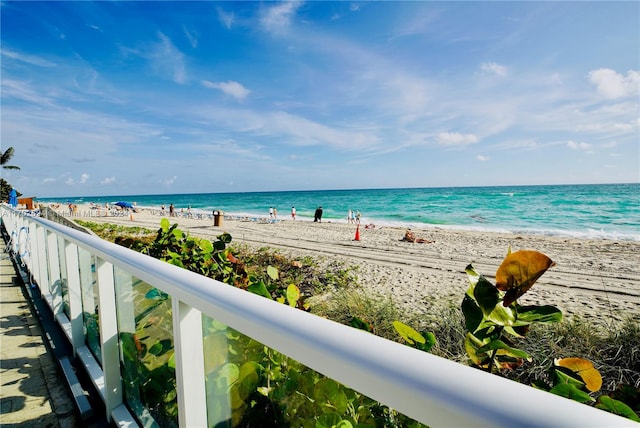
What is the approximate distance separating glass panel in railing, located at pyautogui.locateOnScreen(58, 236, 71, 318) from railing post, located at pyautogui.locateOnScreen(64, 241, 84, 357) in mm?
185

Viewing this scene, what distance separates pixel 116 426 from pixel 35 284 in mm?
3673

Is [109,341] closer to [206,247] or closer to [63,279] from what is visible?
[206,247]

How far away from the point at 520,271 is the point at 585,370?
31 centimetres

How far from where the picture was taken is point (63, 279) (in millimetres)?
3174

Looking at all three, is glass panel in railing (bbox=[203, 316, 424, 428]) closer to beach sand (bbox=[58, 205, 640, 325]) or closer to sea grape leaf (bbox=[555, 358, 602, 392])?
sea grape leaf (bbox=[555, 358, 602, 392])

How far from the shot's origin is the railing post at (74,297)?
2.75 metres

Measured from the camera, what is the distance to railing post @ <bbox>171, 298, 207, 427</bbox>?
3.75 ft

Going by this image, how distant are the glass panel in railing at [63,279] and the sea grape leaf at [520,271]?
3.36m

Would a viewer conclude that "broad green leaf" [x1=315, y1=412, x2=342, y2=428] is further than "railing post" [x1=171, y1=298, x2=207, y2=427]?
No

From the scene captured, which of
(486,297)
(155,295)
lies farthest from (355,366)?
(155,295)

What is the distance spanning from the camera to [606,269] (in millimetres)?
9914

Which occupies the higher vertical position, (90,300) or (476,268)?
(90,300)

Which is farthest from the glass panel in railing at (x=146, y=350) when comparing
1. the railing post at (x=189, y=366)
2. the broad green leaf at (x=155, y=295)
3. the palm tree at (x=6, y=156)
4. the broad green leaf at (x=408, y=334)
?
the palm tree at (x=6, y=156)

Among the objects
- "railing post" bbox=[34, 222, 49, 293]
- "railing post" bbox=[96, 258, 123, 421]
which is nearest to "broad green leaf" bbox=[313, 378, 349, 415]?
"railing post" bbox=[96, 258, 123, 421]
